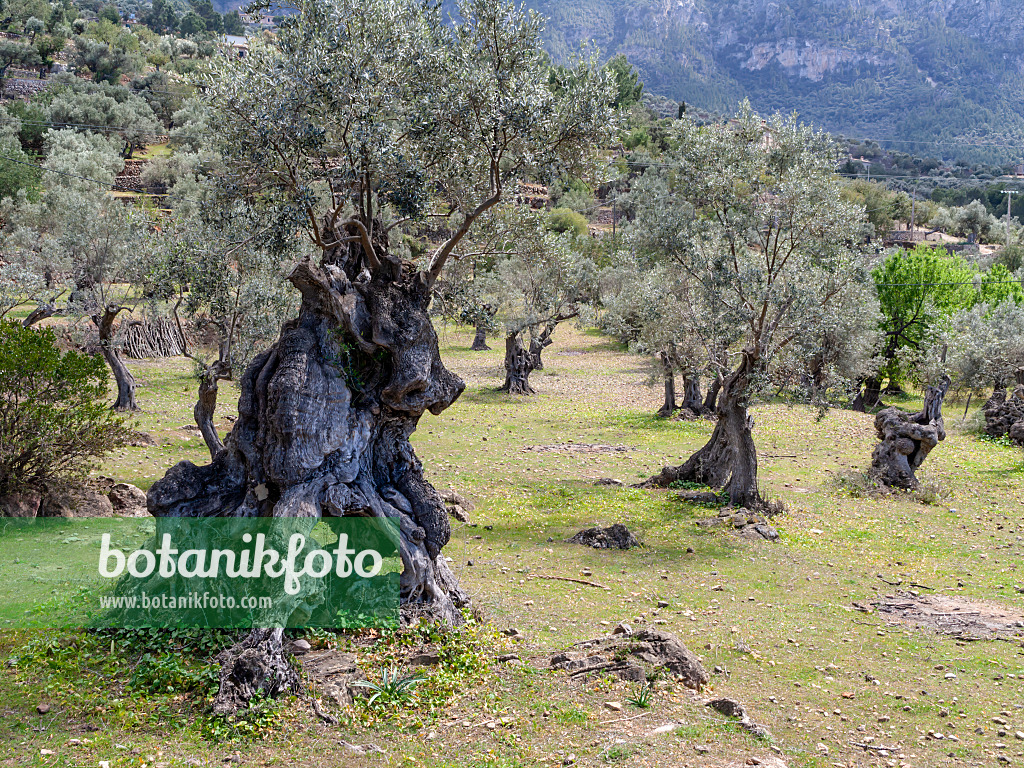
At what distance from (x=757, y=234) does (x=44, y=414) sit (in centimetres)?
1620

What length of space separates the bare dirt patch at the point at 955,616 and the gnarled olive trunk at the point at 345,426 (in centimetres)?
740

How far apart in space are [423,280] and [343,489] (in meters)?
3.33

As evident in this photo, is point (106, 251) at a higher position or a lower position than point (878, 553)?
higher

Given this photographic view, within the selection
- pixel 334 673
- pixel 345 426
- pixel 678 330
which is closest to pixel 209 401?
pixel 345 426

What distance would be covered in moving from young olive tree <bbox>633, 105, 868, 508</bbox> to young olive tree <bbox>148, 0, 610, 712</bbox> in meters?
8.14

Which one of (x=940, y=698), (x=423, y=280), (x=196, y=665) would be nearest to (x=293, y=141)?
(x=423, y=280)

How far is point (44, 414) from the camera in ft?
46.1

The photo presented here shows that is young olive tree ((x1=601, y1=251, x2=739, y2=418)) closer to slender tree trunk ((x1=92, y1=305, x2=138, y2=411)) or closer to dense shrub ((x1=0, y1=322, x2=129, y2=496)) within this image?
dense shrub ((x1=0, y1=322, x2=129, y2=496))

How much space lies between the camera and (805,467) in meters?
24.4

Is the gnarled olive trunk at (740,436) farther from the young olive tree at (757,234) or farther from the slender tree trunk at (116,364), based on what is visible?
the slender tree trunk at (116,364)

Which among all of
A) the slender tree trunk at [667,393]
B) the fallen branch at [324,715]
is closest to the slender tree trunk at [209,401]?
the fallen branch at [324,715]

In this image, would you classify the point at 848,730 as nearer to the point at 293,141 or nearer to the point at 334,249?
the point at 334,249

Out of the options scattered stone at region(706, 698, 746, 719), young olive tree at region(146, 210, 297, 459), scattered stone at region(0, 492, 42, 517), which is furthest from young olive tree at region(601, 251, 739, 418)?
scattered stone at region(0, 492, 42, 517)

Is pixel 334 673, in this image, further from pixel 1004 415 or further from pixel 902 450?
pixel 1004 415
